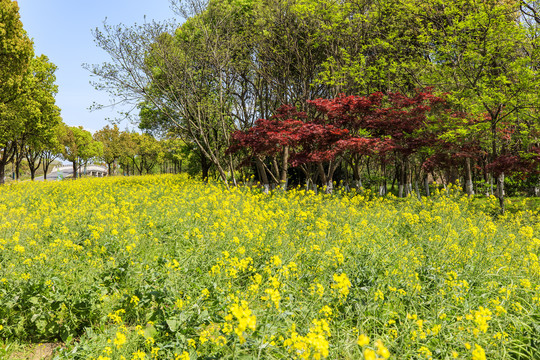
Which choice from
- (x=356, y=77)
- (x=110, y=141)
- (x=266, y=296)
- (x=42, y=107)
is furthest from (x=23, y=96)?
(x=110, y=141)

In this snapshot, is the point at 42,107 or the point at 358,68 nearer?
the point at 358,68

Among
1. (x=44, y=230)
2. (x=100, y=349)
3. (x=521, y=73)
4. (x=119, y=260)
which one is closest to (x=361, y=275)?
(x=100, y=349)

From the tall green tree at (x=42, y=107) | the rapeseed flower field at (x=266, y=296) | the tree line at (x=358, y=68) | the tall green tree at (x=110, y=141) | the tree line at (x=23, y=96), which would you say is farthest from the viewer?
the tall green tree at (x=110, y=141)

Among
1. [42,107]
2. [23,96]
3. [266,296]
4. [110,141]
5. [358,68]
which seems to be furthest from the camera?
[110,141]

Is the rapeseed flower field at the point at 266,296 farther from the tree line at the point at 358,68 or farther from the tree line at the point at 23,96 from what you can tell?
the tree line at the point at 23,96

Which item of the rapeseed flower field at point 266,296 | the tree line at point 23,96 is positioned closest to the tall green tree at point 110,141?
the tree line at point 23,96

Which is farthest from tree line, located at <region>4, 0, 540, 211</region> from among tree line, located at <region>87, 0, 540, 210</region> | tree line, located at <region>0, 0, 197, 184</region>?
tree line, located at <region>0, 0, 197, 184</region>

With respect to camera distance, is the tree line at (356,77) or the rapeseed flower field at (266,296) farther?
the tree line at (356,77)

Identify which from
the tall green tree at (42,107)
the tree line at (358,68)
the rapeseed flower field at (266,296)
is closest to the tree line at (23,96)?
the tall green tree at (42,107)

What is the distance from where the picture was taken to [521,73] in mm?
9258

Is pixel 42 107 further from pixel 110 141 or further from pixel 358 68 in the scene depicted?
pixel 110 141

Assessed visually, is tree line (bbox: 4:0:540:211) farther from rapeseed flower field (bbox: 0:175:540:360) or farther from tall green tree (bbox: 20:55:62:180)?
tall green tree (bbox: 20:55:62:180)

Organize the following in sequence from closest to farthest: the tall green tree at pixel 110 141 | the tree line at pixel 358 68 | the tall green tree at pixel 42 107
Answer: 1. the tree line at pixel 358 68
2. the tall green tree at pixel 42 107
3. the tall green tree at pixel 110 141

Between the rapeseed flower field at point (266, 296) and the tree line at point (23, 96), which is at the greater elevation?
the tree line at point (23, 96)
